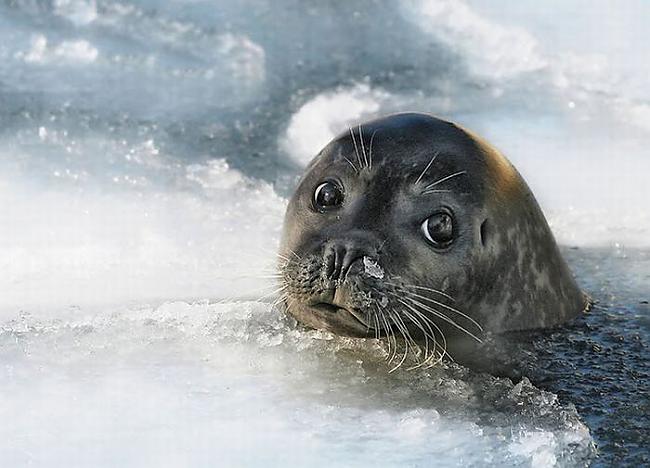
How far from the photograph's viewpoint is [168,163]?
5.94 metres

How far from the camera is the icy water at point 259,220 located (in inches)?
123

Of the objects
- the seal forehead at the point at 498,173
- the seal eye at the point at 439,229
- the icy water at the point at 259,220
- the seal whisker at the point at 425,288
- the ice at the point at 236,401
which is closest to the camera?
the ice at the point at 236,401

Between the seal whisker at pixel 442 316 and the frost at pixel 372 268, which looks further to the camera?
the seal whisker at pixel 442 316

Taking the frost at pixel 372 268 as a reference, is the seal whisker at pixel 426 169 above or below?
above

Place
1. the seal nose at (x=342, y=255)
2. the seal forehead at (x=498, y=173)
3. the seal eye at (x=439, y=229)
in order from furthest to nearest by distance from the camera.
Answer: the seal forehead at (x=498, y=173) < the seal eye at (x=439, y=229) < the seal nose at (x=342, y=255)

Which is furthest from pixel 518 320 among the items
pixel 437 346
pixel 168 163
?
pixel 168 163

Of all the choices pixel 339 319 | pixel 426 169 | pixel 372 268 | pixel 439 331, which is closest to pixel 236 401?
pixel 339 319

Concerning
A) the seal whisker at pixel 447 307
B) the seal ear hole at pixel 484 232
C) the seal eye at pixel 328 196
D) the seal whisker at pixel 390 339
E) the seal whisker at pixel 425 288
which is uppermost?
the seal eye at pixel 328 196

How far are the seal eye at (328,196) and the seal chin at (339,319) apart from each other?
36cm

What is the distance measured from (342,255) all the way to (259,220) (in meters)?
2.05

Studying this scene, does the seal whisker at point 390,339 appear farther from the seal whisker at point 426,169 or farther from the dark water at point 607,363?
the seal whisker at point 426,169

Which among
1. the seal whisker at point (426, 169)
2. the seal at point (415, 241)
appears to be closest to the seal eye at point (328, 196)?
the seal at point (415, 241)

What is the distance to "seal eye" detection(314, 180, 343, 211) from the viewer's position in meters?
3.79

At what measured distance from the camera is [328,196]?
3797 mm
